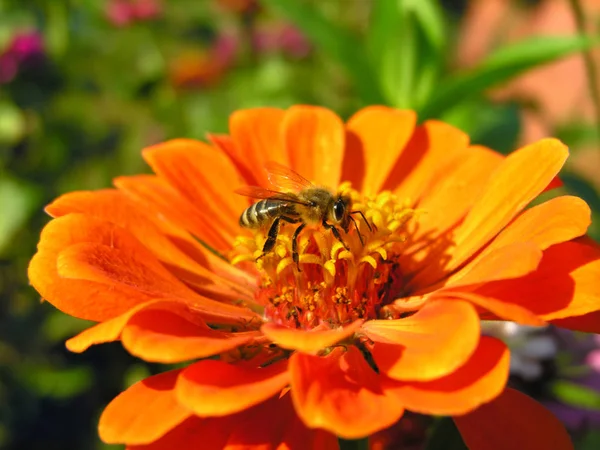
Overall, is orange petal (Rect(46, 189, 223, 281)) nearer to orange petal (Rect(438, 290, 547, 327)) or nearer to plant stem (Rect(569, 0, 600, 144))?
orange petal (Rect(438, 290, 547, 327))

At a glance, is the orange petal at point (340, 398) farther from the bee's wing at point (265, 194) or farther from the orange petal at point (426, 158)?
the orange petal at point (426, 158)

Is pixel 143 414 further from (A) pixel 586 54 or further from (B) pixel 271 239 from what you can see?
(A) pixel 586 54

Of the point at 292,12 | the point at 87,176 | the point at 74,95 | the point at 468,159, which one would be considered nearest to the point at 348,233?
the point at 468,159

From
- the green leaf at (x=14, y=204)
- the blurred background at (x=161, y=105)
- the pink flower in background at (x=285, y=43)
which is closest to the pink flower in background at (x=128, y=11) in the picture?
the blurred background at (x=161, y=105)

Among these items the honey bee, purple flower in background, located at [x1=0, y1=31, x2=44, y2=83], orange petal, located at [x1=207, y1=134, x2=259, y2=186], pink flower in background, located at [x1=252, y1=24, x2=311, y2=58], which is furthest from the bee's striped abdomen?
pink flower in background, located at [x1=252, y1=24, x2=311, y2=58]

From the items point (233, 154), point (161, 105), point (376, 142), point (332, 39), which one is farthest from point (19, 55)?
point (376, 142)

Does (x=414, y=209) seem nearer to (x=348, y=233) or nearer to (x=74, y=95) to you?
(x=348, y=233)
